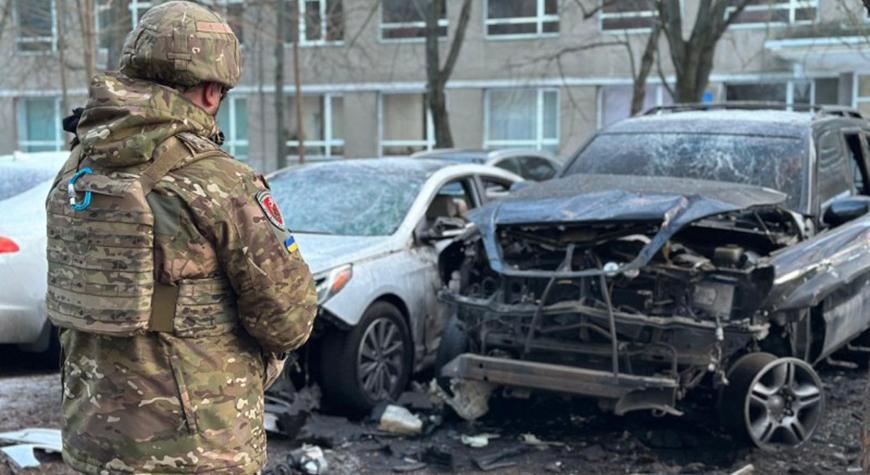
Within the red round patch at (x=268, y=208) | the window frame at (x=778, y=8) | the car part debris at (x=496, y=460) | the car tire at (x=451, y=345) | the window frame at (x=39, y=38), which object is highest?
the window frame at (x=778, y=8)

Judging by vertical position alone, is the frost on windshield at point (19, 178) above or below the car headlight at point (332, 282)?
above

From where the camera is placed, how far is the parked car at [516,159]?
43.7 feet

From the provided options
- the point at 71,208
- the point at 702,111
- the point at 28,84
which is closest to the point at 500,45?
the point at 28,84

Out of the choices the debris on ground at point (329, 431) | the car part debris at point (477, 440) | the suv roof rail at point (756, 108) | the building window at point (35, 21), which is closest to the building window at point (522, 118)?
the building window at point (35, 21)

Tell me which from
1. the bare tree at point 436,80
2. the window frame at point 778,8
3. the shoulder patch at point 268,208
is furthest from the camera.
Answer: the window frame at point 778,8

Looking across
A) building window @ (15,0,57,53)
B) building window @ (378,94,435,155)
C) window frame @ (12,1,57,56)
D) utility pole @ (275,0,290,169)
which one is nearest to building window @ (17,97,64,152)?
window frame @ (12,1,57,56)

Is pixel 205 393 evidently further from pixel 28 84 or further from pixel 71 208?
pixel 28 84

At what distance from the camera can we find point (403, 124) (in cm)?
2967

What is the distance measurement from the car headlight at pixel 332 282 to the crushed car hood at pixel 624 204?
0.82m

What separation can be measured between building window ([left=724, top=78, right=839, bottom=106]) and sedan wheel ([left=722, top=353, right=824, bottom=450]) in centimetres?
2138

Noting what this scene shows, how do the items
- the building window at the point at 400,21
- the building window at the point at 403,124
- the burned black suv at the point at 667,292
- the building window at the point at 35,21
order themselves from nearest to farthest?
the burned black suv at the point at 667,292 → the building window at the point at 35,21 → the building window at the point at 400,21 → the building window at the point at 403,124

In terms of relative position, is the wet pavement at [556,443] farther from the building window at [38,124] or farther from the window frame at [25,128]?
the building window at [38,124]

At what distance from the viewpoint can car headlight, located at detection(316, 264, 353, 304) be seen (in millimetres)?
5766

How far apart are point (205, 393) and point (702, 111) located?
18.9ft
